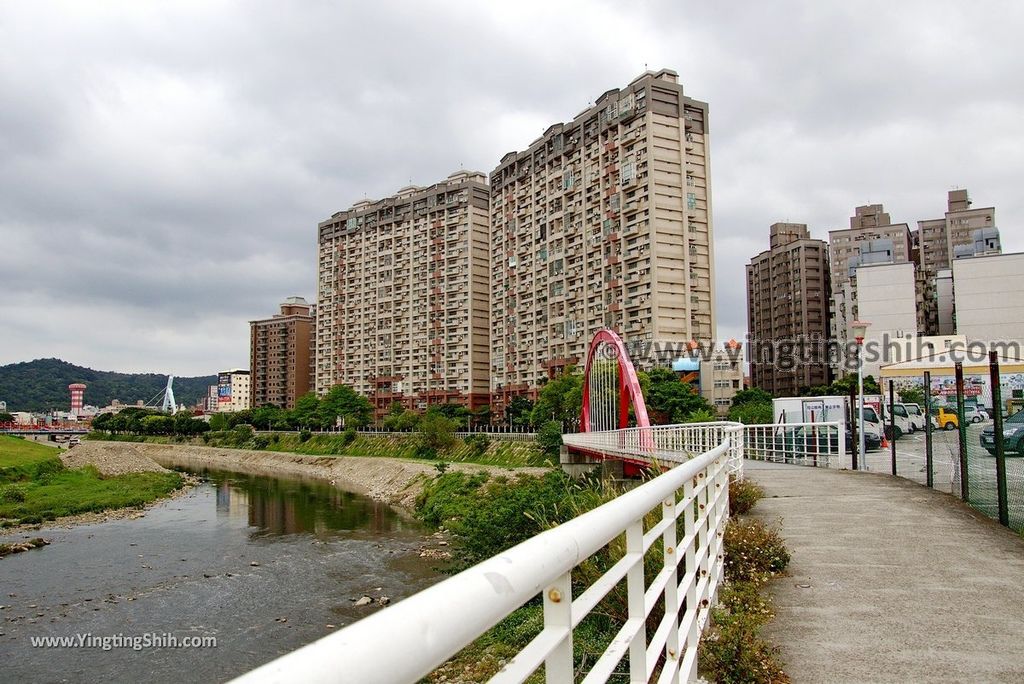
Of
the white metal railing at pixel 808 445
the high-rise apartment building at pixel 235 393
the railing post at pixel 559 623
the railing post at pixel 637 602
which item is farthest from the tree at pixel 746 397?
the high-rise apartment building at pixel 235 393

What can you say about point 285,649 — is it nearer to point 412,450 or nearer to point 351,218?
point 412,450

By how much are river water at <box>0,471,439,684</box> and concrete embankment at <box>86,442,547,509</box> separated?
895 centimetres

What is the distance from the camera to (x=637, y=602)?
2.25 m

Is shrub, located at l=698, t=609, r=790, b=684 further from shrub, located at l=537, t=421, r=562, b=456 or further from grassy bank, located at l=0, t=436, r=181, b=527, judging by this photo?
shrub, located at l=537, t=421, r=562, b=456

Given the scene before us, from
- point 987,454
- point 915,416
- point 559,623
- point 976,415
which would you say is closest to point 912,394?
point 915,416

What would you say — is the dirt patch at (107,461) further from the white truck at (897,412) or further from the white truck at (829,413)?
→ the white truck at (897,412)

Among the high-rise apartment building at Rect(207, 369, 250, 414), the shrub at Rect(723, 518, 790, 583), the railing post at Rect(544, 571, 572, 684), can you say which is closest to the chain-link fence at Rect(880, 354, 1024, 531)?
the shrub at Rect(723, 518, 790, 583)

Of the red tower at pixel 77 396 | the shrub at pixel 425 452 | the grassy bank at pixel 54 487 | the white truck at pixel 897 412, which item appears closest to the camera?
the white truck at pixel 897 412

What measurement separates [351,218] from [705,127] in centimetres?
4899

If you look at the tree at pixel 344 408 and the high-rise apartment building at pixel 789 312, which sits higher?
the high-rise apartment building at pixel 789 312

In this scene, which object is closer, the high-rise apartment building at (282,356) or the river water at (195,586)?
the river water at (195,586)

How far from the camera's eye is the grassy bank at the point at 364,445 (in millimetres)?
48062

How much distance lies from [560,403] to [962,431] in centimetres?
4245

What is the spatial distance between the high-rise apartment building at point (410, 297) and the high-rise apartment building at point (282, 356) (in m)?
19.8
